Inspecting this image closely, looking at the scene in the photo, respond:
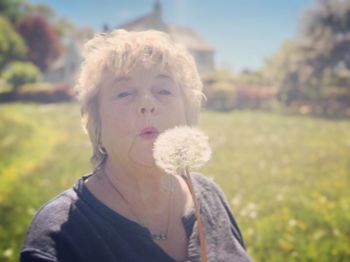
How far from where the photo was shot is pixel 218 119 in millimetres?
14625

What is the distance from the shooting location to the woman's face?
160cm

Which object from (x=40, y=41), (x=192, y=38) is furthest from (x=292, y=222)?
(x=192, y=38)

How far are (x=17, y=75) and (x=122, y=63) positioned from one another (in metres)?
22.7

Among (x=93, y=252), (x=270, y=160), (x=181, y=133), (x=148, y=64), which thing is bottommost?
(x=270, y=160)

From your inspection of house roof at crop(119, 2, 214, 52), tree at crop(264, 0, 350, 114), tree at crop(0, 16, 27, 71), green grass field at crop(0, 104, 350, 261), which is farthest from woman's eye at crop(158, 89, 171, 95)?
house roof at crop(119, 2, 214, 52)

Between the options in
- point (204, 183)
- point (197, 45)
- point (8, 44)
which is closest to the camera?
point (204, 183)

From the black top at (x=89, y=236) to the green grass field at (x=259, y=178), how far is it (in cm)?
240

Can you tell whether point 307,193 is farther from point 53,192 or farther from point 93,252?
point 93,252

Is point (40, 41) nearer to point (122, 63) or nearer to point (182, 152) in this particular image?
point (122, 63)

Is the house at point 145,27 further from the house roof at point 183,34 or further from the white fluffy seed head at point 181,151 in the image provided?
the white fluffy seed head at point 181,151

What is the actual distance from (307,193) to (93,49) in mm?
4811

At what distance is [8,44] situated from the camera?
21.9 m

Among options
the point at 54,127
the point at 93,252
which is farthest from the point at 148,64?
the point at 54,127

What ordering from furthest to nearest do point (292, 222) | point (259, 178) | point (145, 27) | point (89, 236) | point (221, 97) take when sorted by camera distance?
point (145, 27), point (221, 97), point (259, 178), point (292, 222), point (89, 236)
